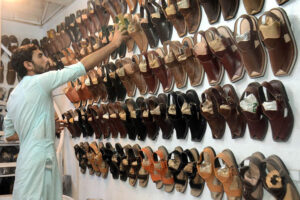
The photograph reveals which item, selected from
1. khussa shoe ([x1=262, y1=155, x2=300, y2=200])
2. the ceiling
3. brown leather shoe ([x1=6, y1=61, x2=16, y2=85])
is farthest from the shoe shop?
brown leather shoe ([x1=6, y1=61, x2=16, y2=85])

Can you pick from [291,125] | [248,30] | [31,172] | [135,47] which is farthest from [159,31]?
[31,172]

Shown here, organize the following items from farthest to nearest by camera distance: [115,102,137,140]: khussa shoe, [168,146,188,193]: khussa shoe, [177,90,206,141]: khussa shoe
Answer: [115,102,137,140]: khussa shoe
[168,146,188,193]: khussa shoe
[177,90,206,141]: khussa shoe

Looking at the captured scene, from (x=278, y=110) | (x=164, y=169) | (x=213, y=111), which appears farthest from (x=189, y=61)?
(x=164, y=169)

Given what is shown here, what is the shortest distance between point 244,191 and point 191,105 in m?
0.76

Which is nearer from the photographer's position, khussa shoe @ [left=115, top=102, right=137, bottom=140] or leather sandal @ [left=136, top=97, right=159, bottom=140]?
leather sandal @ [left=136, top=97, right=159, bottom=140]

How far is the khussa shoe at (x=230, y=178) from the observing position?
6.63 ft

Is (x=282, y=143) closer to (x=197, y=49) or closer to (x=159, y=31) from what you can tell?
(x=197, y=49)

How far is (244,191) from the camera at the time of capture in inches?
75.9

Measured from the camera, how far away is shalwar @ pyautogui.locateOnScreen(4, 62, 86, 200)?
7.32 ft

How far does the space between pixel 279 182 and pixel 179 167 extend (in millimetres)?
900

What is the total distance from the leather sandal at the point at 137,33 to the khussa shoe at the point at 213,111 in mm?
953

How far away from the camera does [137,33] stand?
9.61ft

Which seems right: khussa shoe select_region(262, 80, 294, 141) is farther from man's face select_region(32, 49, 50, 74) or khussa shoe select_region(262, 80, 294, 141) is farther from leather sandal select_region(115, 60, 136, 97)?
man's face select_region(32, 49, 50, 74)

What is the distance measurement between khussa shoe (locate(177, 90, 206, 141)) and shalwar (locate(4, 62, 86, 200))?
0.85 metres
